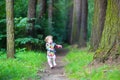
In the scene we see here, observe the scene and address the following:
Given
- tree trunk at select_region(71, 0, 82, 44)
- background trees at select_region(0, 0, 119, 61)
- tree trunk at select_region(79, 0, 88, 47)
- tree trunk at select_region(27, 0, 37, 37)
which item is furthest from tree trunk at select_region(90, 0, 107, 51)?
tree trunk at select_region(71, 0, 82, 44)

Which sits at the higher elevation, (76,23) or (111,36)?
(111,36)

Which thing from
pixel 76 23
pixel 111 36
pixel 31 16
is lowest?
pixel 76 23

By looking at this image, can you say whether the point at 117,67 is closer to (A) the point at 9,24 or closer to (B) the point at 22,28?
(A) the point at 9,24

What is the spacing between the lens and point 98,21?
15.2 m

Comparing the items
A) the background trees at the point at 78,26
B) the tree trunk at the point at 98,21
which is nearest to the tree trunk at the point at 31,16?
the background trees at the point at 78,26

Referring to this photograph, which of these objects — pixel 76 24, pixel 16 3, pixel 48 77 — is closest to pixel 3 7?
pixel 16 3

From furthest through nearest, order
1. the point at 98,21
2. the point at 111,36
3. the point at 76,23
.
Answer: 1. the point at 76,23
2. the point at 98,21
3. the point at 111,36

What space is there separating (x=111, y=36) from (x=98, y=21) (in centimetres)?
495

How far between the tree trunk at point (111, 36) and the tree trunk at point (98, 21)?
14.4ft

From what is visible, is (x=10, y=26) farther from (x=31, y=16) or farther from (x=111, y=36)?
(x=31, y=16)

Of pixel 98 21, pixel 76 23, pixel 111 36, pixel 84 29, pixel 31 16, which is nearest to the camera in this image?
pixel 111 36

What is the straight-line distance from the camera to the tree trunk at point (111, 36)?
10039 mm

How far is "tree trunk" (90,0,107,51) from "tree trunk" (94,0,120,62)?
438 cm

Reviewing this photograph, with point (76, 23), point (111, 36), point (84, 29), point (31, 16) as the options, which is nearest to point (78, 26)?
point (76, 23)
